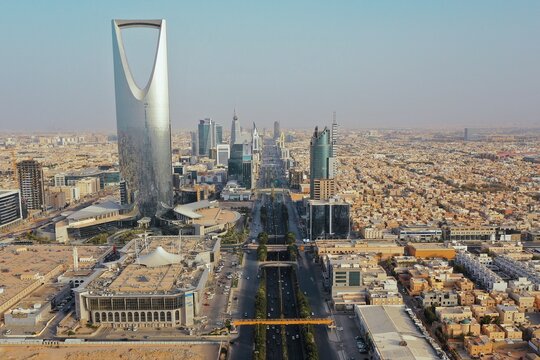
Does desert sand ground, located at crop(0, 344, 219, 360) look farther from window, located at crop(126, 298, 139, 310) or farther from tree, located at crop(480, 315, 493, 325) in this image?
tree, located at crop(480, 315, 493, 325)

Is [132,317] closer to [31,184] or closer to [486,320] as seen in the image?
[486,320]

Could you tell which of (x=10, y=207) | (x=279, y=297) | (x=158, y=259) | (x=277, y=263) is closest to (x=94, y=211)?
(x=10, y=207)

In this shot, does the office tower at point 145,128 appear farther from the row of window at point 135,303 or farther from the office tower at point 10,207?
the row of window at point 135,303

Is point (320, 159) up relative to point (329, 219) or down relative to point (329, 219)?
up

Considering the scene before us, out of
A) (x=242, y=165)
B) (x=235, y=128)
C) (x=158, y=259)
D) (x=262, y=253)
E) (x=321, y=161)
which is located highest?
(x=235, y=128)

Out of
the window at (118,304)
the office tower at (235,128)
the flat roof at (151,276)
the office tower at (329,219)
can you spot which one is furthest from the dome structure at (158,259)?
the office tower at (235,128)

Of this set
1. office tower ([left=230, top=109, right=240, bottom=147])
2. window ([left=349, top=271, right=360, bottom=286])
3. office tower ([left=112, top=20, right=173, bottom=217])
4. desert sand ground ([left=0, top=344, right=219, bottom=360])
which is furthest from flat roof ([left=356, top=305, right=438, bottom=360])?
office tower ([left=230, top=109, right=240, bottom=147])
